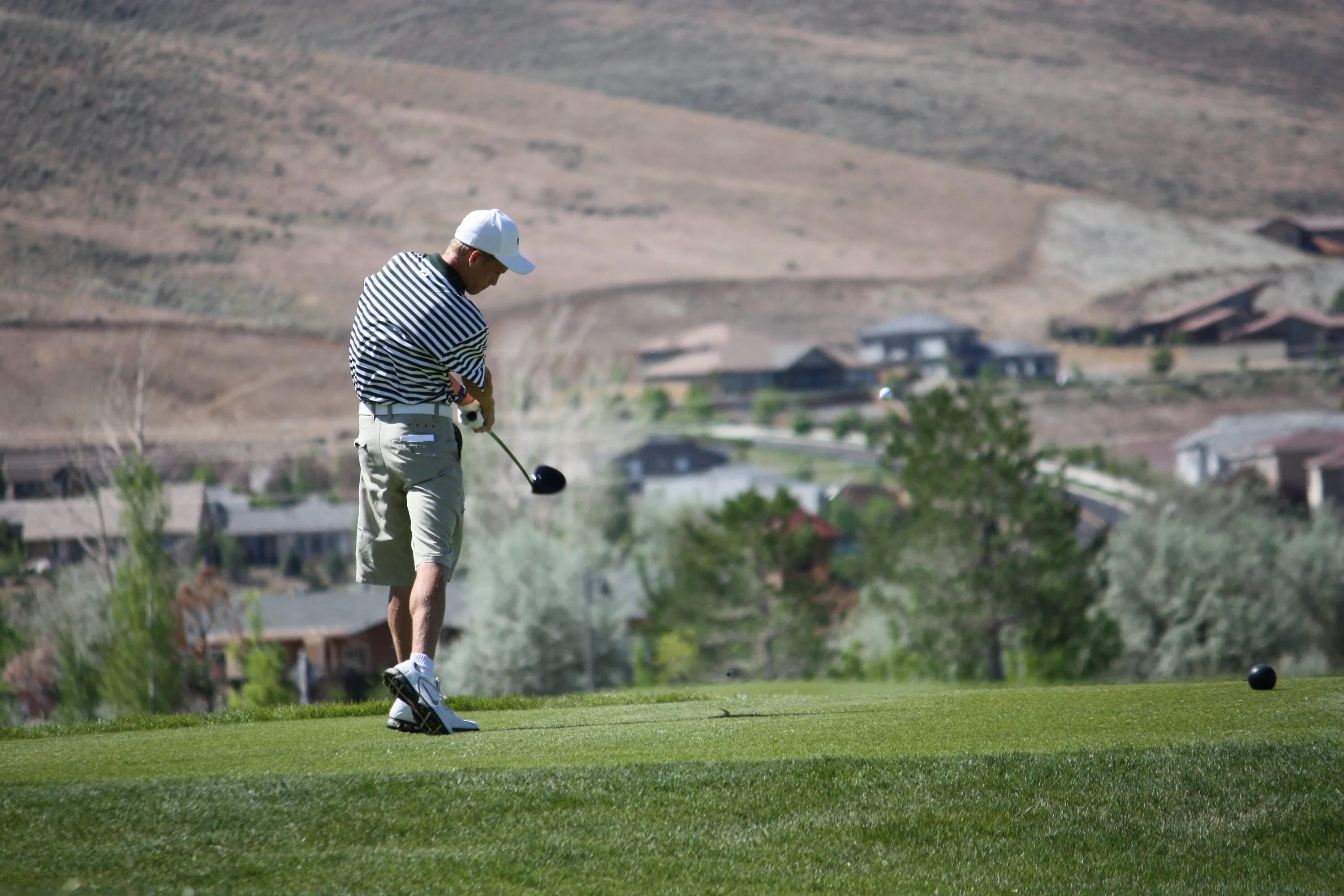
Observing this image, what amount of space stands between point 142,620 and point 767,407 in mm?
91083

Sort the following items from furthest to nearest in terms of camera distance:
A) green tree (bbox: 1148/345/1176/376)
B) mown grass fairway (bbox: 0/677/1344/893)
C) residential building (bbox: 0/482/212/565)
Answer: green tree (bbox: 1148/345/1176/376), residential building (bbox: 0/482/212/565), mown grass fairway (bbox: 0/677/1344/893)

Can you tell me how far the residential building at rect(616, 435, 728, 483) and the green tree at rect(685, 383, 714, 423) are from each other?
11.2m

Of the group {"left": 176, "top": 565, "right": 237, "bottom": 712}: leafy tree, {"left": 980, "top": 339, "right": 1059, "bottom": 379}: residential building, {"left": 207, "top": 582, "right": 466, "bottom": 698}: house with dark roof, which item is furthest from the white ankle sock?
{"left": 980, "top": 339, "right": 1059, "bottom": 379}: residential building

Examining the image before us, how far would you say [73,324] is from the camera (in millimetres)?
135125

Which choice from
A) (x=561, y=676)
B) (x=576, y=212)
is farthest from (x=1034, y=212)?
(x=561, y=676)

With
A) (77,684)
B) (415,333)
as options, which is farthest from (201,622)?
(415,333)

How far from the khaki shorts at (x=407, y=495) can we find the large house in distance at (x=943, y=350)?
459 ft

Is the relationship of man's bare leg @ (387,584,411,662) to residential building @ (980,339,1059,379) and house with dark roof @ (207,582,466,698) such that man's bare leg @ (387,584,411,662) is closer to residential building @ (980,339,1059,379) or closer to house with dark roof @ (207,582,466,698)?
house with dark roof @ (207,582,466,698)

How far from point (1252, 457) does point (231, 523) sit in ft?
223

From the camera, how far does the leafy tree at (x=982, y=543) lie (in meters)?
55.4

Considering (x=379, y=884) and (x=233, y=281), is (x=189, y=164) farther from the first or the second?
(x=379, y=884)

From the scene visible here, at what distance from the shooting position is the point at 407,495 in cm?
745

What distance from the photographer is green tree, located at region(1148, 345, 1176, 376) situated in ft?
461

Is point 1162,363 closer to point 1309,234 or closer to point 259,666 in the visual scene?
point 1309,234
